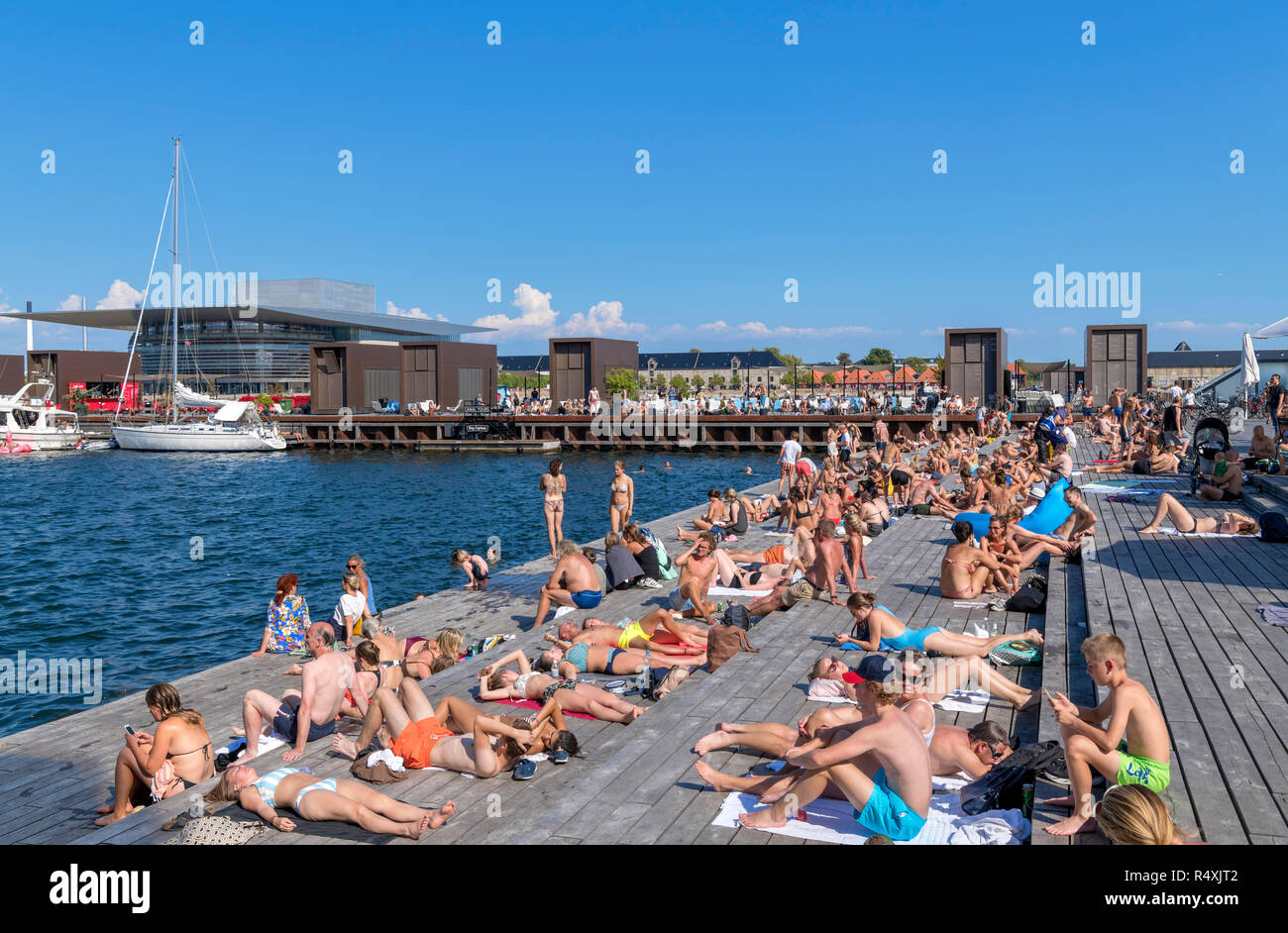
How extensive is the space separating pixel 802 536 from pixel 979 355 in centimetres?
3342

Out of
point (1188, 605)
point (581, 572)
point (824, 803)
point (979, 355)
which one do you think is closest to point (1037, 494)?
point (1188, 605)

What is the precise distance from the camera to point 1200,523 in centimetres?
1170

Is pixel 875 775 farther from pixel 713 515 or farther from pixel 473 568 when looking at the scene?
pixel 713 515

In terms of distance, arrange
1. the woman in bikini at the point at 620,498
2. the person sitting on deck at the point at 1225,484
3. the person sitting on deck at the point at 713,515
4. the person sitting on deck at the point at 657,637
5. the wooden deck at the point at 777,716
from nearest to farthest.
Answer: the wooden deck at the point at 777,716 → the person sitting on deck at the point at 657,637 → the person sitting on deck at the point at 1225,484 → the person sitting on deck at the point at 713,515 → the woman in bikini at the point at 620,498

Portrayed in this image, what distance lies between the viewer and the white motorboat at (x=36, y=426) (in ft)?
179

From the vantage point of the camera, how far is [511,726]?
594 cm

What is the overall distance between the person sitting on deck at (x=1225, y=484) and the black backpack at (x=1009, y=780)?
11.0 meters

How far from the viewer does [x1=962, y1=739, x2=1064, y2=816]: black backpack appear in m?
4.74

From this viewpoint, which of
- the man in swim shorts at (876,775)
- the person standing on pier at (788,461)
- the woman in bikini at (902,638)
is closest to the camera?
the man in swim shorts at (876,775)

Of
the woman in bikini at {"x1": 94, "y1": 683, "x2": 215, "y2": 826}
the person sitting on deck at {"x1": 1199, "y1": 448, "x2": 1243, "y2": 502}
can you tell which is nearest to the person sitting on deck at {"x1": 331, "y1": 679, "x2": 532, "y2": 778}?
the woman in bikini at {"x1": 94, "y1": 683, "x2": 215, "y2": 826}

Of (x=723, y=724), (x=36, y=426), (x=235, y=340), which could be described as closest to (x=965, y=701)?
(x=723, y=724)

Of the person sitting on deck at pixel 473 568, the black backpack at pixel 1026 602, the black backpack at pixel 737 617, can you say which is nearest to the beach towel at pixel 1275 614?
the black backpack at pixel 1026 602

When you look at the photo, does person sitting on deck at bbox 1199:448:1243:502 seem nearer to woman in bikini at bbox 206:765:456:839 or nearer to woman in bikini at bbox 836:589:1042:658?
woman in bikini at bbox 836:589:1042:658

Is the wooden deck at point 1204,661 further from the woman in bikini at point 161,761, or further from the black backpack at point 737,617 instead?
the woman in bikini at point 161,761
